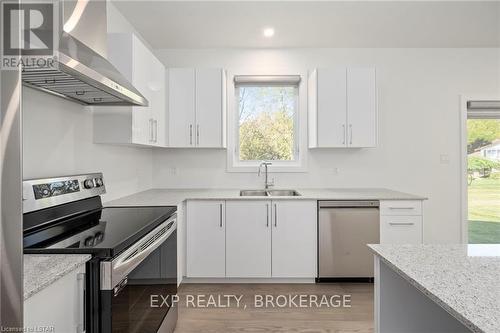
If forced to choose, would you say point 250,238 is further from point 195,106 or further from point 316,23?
point 316,23

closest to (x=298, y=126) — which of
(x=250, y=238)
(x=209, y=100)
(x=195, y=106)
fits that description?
(x=209, y=100)

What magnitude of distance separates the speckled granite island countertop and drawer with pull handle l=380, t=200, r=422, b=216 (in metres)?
2.72

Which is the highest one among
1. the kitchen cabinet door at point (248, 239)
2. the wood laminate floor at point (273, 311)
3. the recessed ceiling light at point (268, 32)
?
the recessed ceiling light at point (268, 32)

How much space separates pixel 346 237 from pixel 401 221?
0.57 metres

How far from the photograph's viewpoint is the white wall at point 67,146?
5.74 ft

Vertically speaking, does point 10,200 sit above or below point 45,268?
above

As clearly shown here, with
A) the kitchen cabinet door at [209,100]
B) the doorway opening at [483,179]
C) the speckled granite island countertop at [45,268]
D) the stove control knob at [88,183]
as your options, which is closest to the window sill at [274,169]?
the kitchen cabinet door at [209,100]

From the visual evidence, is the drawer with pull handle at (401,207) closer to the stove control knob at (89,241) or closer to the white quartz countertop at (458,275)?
the white quartz countertop at (458,275)

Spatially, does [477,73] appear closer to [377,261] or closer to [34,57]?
[377,261]

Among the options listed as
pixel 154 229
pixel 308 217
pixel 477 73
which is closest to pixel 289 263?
pixel 308 217

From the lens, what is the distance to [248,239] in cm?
303

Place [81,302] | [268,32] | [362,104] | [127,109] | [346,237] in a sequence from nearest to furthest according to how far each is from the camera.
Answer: [81,302] → [127,109] → [346,237] → [268,32] → [362,104]

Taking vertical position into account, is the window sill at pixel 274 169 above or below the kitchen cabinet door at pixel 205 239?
above

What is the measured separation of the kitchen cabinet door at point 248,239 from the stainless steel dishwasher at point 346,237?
539 mm
